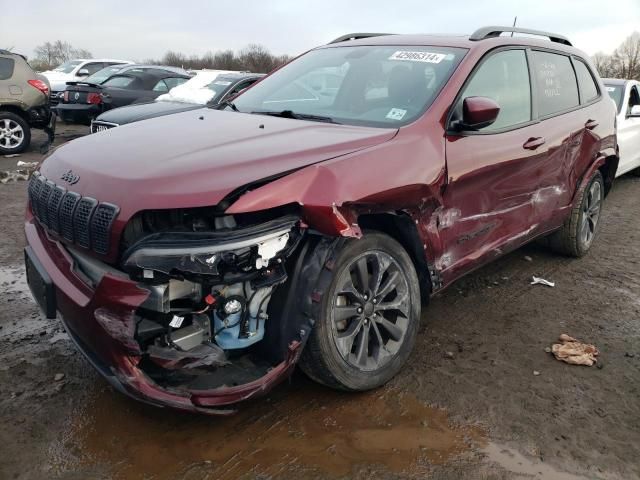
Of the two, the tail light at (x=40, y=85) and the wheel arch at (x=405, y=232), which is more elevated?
the tail light at (x=40, y=85)

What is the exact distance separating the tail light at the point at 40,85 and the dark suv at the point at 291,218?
735 cm

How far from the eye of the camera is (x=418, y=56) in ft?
11.6

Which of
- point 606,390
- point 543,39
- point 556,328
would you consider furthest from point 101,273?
point 543,39

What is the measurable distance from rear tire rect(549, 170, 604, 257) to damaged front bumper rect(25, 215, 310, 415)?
3.38 m

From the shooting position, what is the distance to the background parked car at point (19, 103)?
9.52 metres

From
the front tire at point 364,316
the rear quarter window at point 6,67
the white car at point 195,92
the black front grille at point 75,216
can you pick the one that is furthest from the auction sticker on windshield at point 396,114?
the rear quarter window at point 6,67

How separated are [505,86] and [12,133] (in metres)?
8.83

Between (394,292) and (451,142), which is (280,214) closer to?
(394,292)

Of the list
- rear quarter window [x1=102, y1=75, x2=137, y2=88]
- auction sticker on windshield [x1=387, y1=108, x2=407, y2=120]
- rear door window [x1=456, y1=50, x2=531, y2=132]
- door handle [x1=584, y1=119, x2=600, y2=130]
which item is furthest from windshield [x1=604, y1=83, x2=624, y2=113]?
rear quarter window [x1=102, y1=75, x2=137, y2=88]

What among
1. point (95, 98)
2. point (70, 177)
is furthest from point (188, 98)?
→ point (70, 177)

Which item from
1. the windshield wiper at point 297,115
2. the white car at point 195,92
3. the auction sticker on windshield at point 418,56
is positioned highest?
the auction sticker on windshield at point 418,56

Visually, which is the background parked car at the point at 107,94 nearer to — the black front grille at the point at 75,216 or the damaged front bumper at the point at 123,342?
the black front grille at the point at 75,216

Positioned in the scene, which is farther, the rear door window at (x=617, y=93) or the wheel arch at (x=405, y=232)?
the rear door window at (x=617, y=93)

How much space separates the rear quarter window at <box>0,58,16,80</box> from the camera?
9.54 metres
